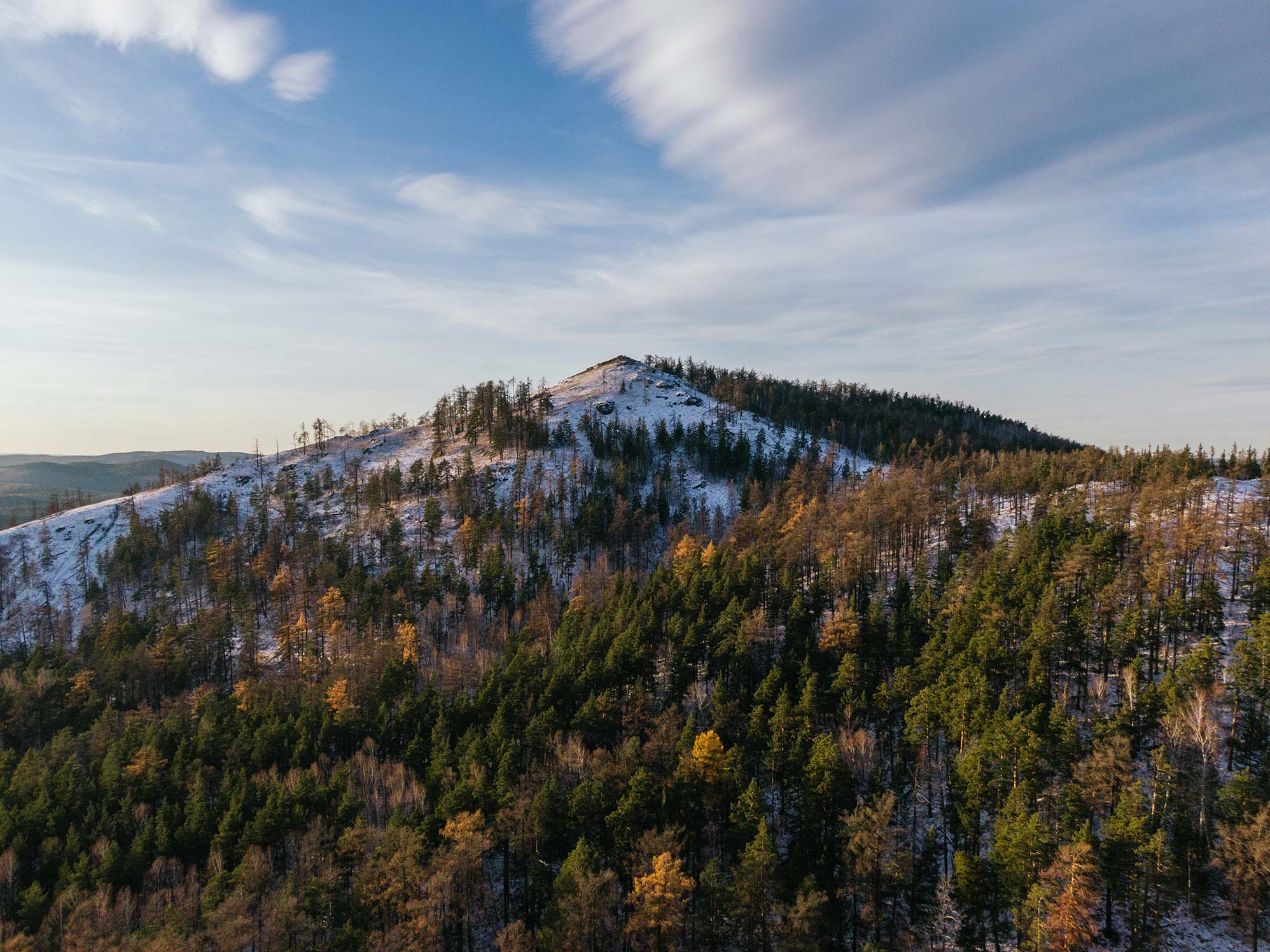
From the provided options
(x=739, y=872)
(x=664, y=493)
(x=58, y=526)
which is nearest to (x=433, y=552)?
(x=664, y=493)

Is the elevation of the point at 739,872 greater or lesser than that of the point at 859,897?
greater

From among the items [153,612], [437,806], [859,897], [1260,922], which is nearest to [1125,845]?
[1260,922]

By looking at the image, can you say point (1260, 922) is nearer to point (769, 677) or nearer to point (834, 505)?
point (769, 677)

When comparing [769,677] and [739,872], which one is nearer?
[739,872]

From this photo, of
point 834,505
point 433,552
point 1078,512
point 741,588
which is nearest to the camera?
point 741,588

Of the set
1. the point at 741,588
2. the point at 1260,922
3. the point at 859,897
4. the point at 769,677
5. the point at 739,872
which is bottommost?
the point at 859,897

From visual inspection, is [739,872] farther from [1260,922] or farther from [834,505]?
[834,505]

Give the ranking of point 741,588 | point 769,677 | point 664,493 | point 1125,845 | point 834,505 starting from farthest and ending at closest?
point 664,493, point 834,505, point 741,588, point 769,677, point 1125,845
